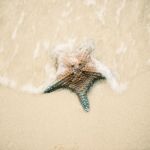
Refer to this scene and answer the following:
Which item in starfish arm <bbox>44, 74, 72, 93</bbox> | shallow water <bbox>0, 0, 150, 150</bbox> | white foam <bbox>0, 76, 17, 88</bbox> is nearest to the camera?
shallow water <bbox>0, 0, 150, 150</bbox>

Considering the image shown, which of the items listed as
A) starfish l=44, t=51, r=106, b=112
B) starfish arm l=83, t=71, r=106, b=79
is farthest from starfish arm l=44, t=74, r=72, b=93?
starfish arm l=83, t=71, r=106, b=79

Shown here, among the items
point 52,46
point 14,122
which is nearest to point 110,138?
point 14,122

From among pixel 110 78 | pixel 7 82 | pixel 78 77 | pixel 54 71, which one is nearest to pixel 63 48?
pixel 54 71

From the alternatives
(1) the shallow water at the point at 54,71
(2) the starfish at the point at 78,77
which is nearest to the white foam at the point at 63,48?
(1) the shallow water at the point at 54,71

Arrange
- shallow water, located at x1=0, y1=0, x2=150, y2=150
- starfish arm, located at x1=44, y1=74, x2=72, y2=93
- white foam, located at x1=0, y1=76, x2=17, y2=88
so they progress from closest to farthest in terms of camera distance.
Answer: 1. shallow water, located at x1=0, y1=0, x2=150, y2=150
2. starfish arm, located at x1=44, y1=74, x2=72, y2=93
3. white foam, located at x1=0, y1=76, x2=17, y2=88

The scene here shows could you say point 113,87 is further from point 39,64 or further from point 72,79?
point 39,64

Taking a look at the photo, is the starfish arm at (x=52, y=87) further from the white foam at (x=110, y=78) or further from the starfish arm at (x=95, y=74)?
the white foam at (x=110, y=78)

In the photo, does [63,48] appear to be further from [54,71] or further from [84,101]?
[84,101]

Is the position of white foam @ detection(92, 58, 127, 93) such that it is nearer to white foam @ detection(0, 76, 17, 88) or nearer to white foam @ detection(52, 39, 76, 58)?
white foam @ detection(52, 39, 76, 58)
